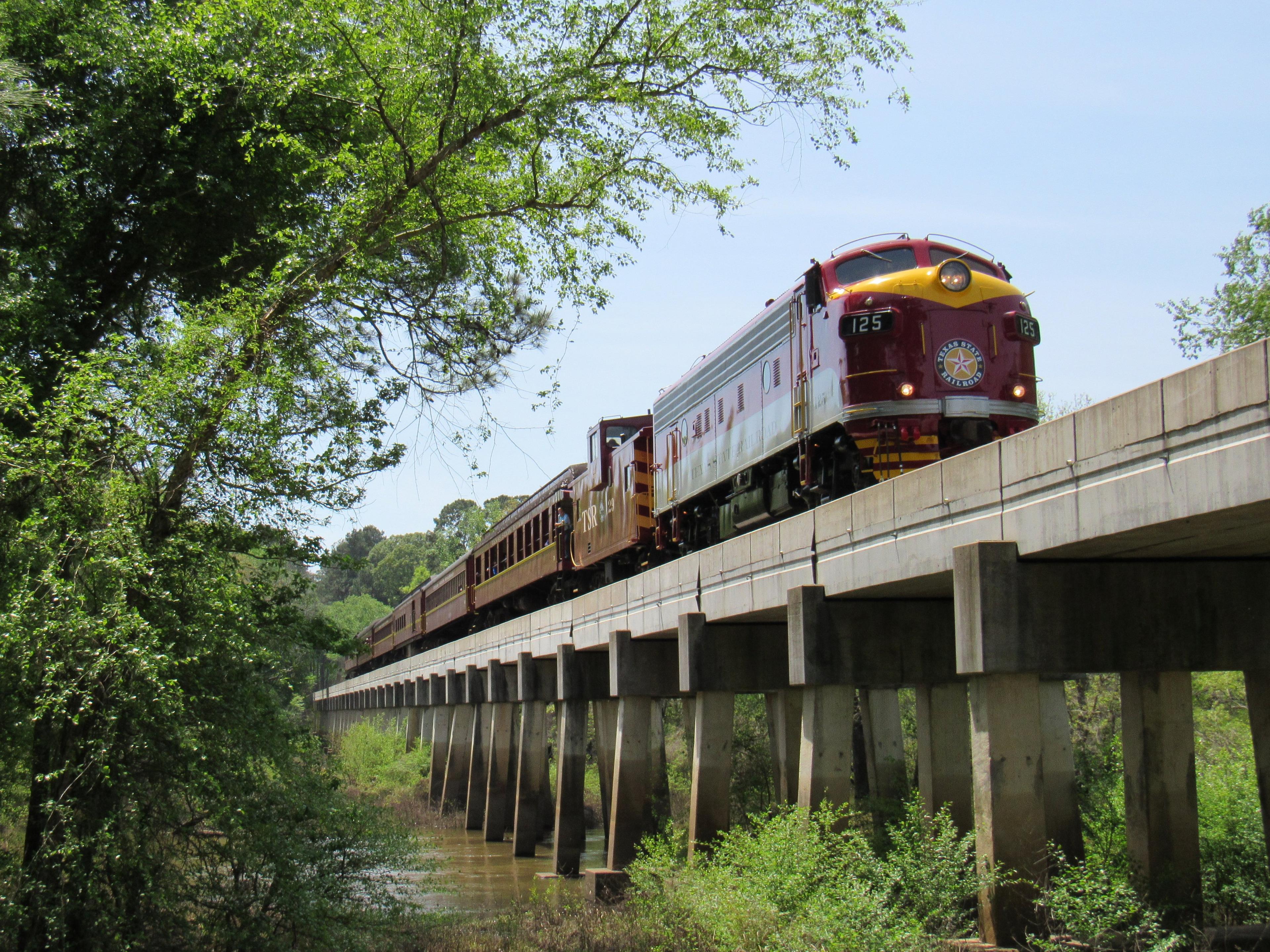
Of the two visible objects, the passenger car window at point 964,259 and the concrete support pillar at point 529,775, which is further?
the concrete support pillar at point 529,775

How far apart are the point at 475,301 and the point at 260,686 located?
5648 millimetres

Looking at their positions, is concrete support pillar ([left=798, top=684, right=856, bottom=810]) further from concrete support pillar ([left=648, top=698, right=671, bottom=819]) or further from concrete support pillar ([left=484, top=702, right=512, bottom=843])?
concrete support pillar ([left=484, top=702, right=512, bottom=843])

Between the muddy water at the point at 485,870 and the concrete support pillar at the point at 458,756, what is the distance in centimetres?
360

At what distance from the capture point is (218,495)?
12.0 meters

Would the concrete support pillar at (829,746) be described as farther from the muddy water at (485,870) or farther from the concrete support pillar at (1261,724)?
the muddy water at (485,870)

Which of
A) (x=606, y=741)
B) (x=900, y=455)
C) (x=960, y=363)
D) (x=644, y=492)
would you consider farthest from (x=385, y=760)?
(x=960, y=363)

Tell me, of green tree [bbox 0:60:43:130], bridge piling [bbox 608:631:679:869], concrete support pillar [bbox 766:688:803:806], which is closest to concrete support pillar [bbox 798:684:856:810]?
concrete support pillar [bbox 766:688:803:806]

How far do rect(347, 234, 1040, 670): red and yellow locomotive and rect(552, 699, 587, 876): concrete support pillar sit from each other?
124 inches

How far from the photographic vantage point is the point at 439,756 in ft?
116

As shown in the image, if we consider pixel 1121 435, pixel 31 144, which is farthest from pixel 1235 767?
Answer: pixel 31 144

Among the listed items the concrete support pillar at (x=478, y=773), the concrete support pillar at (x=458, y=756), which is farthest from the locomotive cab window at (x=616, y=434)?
the concrete support pillar at (x=458, y=756)

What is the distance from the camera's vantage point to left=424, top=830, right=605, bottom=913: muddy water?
1777 cm

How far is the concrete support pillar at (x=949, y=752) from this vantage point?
13.8 metres

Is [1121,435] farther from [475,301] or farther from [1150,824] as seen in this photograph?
[475,301]
